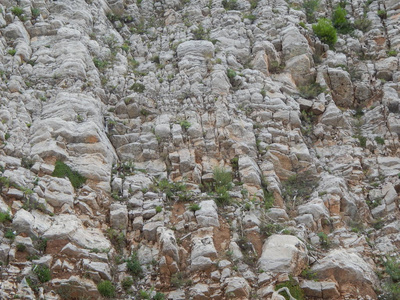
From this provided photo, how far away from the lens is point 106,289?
1455 centimetres

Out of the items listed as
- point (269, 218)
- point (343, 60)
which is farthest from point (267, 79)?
point (269, 218)

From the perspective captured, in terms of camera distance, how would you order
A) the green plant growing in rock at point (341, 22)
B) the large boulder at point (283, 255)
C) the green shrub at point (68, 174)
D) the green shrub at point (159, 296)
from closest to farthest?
the green shrub at point (159, 296)
the large boulder at point (283, 255)
the green shrub at point (68, 174)
the green plant growing in rock at point (341, 22)

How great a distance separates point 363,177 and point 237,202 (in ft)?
18.3

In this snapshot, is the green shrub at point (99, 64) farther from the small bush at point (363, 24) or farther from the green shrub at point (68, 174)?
the small bush at point (363, 24)

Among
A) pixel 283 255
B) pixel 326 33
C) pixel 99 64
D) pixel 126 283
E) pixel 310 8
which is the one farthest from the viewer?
pixel 310 8

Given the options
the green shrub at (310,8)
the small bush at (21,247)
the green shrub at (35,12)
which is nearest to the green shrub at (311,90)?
the green shrub at (310,8)

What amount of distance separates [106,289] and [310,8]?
20810 mm

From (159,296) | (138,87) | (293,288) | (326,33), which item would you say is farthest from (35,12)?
(293,288)

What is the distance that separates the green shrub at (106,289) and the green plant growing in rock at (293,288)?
4740 mm

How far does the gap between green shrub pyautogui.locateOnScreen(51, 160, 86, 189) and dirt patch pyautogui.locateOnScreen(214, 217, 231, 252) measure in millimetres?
4759

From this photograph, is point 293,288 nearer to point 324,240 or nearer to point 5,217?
point 324,240

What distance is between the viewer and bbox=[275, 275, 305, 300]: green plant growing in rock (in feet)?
49.2

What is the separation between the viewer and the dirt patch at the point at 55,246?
14.7 metres

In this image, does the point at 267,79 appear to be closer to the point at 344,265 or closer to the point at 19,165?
the point at 344,265
